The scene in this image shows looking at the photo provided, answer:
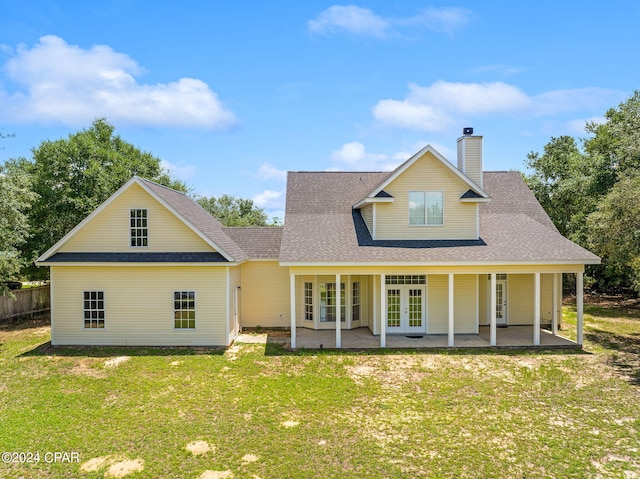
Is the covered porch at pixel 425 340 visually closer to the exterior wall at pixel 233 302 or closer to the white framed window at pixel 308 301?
the white framed window at pixel 308 301

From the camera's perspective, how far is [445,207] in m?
17.3

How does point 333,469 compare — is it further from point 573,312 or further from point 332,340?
point 573,312

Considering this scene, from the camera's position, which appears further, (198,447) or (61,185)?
(61,185)

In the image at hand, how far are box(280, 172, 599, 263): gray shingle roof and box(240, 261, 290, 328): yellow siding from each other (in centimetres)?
269

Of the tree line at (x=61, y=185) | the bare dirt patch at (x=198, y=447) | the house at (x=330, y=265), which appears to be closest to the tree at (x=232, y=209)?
the tree line at (x=61, y=185)

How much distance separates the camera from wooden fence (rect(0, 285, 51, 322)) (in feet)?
65.9

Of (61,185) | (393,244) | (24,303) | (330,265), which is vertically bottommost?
(24,303)

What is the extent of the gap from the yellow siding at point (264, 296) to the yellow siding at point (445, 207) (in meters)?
5.46

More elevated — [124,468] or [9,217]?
[9,217]

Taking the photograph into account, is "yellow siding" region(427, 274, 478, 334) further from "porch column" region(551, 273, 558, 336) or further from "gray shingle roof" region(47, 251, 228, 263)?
"gray shingle roof" region(47, 251, 228, 263)

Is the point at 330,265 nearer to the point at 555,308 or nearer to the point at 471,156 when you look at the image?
the point at 471,156

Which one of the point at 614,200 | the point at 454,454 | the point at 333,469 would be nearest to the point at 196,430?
the point at 333,469

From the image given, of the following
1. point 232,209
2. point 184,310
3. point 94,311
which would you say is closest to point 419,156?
point 184,310

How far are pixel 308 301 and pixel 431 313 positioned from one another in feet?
18.0
